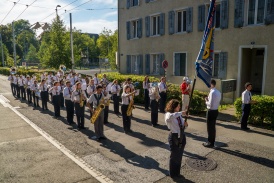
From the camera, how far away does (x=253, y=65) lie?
15781 mm

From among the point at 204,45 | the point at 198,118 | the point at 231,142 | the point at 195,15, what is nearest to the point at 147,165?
the point at 231,142

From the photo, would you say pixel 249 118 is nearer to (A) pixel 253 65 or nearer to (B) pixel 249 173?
(B) pixel 249 173

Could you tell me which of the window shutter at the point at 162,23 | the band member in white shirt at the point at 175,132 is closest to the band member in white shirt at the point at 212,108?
the band member in white shirt at the point at 175,132

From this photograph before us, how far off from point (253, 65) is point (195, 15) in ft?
16.9

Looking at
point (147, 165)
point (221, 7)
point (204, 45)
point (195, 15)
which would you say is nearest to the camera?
point (147, 165)

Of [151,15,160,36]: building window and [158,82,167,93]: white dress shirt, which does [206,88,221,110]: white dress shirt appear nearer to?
[158,82,167,93]: white dress shirt

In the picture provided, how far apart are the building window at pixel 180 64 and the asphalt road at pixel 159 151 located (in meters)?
7.90

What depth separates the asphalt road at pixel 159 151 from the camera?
609 cm

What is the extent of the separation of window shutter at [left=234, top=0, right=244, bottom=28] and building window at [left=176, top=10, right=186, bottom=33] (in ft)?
14.6

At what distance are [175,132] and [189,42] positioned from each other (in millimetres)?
12887

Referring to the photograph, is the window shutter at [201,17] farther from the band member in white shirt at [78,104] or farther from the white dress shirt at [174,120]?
the white dress shirt at [174,120]

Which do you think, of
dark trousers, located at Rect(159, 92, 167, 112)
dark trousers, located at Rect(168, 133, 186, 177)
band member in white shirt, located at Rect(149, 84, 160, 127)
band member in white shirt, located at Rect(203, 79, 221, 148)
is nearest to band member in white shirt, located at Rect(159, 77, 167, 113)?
dark trousers, located at Rect(159, 92, 167, 112)

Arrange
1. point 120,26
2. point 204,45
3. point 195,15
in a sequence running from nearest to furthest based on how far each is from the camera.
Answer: point 204,45
point 195,15
point 120,26

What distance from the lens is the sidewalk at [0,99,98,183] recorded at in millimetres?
6180
